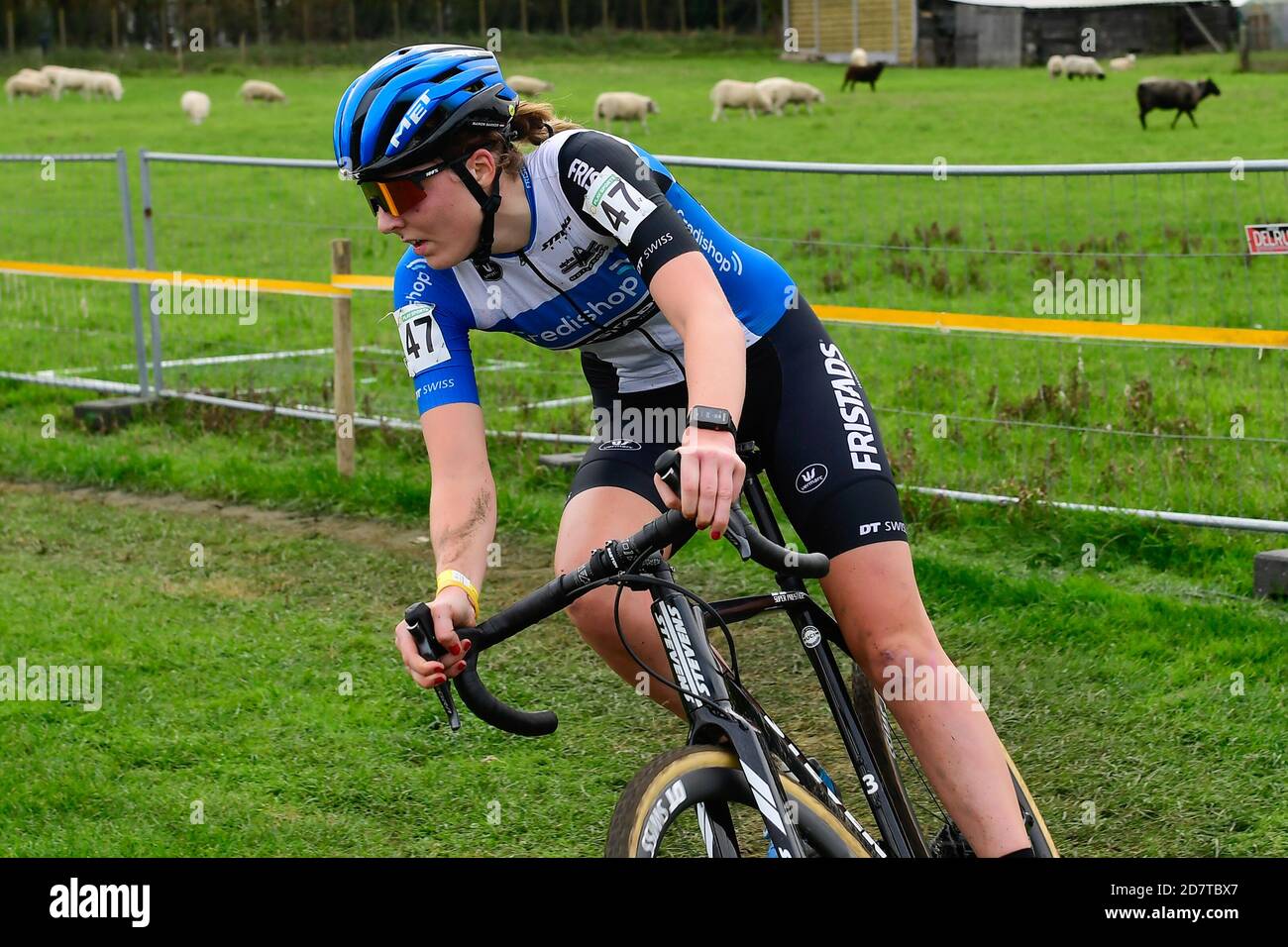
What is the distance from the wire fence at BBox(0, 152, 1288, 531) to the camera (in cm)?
796

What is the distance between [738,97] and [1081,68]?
13.0 metres

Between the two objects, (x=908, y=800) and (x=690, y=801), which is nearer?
(x=690, y=801)

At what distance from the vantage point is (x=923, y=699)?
3.66m

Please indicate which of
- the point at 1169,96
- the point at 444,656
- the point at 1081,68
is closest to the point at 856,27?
the point at 1081,68

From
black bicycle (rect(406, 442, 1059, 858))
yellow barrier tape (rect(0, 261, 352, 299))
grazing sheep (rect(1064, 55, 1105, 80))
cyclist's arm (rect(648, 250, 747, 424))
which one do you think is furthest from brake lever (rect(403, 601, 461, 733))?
grazing sheep (rect(1064, 55, 1105, 80))

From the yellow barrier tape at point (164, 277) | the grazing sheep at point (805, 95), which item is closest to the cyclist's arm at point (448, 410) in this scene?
the yellow barrier tape at point (164, 277)

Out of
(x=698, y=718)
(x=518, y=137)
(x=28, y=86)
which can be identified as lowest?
(x=28, y=86)

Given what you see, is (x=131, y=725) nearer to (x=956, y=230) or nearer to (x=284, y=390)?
(x=284, y=390)

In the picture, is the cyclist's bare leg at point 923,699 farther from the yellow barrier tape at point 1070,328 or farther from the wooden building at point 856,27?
the wooden building at point 856,27

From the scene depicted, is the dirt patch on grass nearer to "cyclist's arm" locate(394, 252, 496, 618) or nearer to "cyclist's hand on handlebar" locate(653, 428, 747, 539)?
"cyclist's arm" locate(394, 252, 496, 618)

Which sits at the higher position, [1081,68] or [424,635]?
[424,635]

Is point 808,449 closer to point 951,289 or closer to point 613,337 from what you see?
point 613,337

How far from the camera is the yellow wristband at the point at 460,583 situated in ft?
10.8

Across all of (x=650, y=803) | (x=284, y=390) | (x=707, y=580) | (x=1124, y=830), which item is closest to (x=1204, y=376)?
(x=707, y=580)
